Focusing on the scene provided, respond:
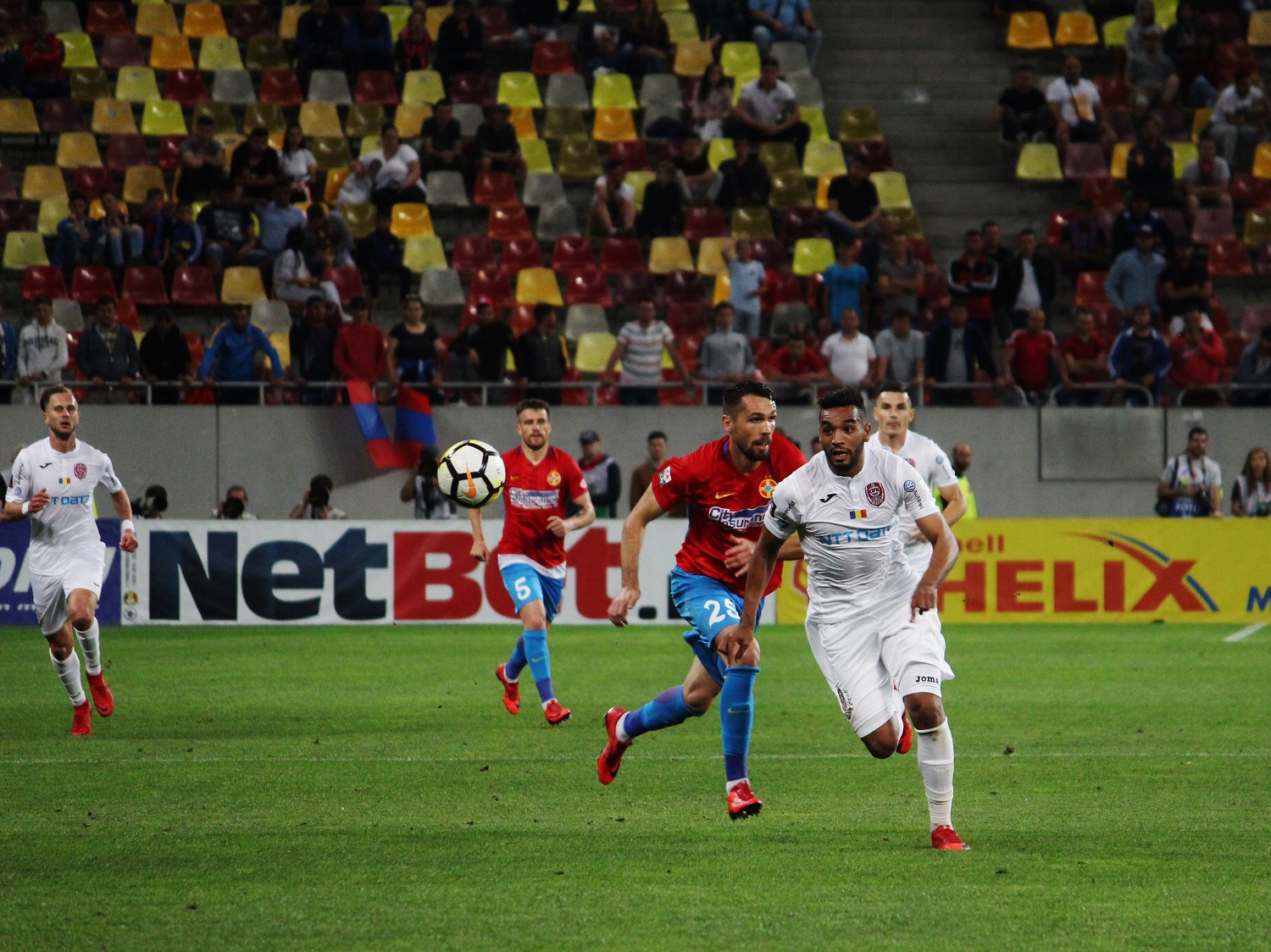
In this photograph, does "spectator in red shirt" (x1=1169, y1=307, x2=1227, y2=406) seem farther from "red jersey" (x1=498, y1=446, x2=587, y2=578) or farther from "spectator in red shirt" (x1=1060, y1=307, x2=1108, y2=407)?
"red jersey" (x1=498, y1=446, x2=587, y2=578)

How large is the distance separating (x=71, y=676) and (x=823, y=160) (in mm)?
16203

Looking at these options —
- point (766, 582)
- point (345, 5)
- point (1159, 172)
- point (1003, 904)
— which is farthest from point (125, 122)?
point (1003, 904)

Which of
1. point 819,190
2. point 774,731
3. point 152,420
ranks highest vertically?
point 819,190

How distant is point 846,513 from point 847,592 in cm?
41

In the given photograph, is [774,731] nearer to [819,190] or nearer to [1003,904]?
[1003,904]

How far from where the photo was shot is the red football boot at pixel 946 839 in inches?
283

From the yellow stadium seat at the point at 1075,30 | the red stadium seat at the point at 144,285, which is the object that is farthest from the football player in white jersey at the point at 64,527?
the yellow stadium seat at the point at 1075,30

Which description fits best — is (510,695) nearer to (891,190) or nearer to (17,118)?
(891,190)

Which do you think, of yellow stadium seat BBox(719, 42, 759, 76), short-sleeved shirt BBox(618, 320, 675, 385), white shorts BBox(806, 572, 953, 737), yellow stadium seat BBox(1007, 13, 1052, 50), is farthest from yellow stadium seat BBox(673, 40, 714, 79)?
white shorts BBox(806, 572, 953, 737)

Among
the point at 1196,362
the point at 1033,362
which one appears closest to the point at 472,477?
the point at 1033,362

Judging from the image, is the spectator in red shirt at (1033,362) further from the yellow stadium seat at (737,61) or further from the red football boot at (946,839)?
the red football boot at (946,839)

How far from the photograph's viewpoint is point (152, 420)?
20359mm

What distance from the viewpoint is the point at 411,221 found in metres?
23.4

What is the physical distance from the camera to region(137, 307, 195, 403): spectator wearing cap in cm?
2028
